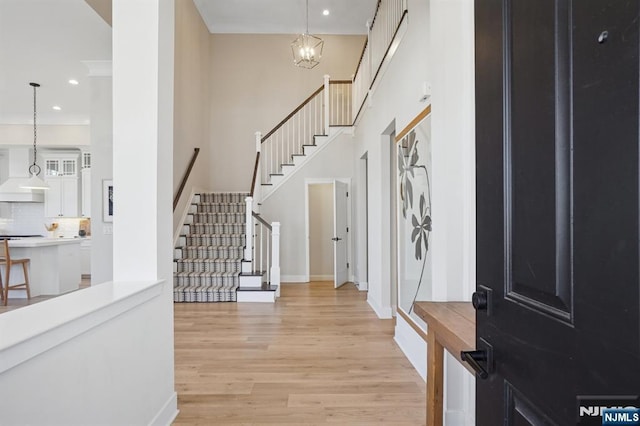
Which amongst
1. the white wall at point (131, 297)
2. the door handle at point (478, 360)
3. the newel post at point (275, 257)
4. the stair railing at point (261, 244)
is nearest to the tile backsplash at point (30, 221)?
the stair railing at point (261, 244)

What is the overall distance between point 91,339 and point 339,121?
606 centimetres

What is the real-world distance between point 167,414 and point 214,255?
3750mm

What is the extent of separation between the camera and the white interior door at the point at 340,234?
5961 mm

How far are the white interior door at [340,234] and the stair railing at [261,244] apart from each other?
1.22m

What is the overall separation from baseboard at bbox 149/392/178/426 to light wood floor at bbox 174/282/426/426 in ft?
0.18

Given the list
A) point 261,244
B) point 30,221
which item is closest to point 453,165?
point 261,244

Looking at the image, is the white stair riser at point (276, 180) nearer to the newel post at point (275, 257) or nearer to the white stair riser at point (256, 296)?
the newel post at point (275, 257)

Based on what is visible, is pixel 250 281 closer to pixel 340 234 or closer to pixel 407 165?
pixel 340 234

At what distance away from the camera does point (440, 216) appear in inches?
75.8

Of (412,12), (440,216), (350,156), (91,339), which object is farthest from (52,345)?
(350,156)

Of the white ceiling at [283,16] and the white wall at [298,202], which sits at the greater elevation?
the white ceiling at [283,16]

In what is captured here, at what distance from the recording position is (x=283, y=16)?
270 inches

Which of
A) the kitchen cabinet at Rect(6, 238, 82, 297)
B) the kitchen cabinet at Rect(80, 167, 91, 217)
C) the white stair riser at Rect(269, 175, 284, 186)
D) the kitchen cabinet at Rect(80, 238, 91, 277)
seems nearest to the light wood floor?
the white stair riser at Rect(269, 175, 284, 186)

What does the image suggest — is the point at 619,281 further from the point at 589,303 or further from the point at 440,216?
the point at 440,216
